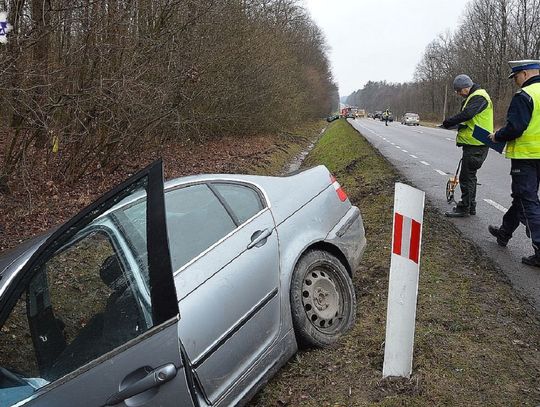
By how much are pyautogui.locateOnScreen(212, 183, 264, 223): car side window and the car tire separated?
0.49 m

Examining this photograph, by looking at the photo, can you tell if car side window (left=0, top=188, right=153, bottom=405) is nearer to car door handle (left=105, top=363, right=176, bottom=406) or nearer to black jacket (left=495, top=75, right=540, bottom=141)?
car door handle (left=105, top=363, right=176, bottom=406)

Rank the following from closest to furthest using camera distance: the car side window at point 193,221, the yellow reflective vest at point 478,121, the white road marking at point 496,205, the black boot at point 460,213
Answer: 1. the car side window at point 193,221
2. the yellow reflective vest at point 478,121
3. the black boot at point 460,213
4. the white road marking at point 496,205

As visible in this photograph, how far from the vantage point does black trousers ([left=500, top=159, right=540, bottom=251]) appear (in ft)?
16.8

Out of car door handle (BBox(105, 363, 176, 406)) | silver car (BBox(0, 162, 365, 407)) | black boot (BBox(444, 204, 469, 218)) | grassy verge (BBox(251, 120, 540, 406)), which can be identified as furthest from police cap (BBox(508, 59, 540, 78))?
car door handle (BBox(105, 363, 176, 406))

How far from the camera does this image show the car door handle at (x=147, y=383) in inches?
80.1

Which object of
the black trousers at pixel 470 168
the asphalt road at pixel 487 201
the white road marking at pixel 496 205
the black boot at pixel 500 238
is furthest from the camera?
the white road marking at pixel 496 205

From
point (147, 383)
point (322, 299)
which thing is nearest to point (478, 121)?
point (322, 299)

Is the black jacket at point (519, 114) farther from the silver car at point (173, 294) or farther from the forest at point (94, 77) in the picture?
the forest at point (94, 77)

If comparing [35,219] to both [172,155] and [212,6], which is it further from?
[172,155]

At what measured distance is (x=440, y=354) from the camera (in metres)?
3.49

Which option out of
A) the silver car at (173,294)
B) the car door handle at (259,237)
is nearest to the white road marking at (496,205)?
the silver car at (173,294)

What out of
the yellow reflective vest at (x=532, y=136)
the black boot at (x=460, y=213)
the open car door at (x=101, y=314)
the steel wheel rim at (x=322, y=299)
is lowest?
the black boot at (x=460, y=213)

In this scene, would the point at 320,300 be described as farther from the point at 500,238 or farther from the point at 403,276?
the point at 500,238

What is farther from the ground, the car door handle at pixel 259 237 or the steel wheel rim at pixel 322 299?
the car door handle at pixel 259 237
